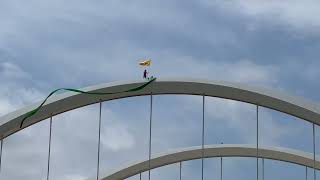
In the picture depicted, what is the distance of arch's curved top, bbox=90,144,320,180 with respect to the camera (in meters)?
29.5

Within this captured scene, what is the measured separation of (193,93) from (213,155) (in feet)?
22.9

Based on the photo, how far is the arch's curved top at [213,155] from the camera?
29.5m

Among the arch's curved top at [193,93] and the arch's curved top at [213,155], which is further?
the arch's curved top at [213,155]

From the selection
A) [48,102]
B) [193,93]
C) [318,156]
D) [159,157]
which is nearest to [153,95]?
[193,93]

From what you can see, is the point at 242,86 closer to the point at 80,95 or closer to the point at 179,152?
the point at 80,95

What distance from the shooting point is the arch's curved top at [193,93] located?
74.7 feet

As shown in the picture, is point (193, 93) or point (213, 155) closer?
point (193, 93)

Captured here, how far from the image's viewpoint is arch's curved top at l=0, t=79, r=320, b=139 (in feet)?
74.7

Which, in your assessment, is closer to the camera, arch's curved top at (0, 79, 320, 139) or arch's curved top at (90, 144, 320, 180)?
arch's curved top at (0, 79, 320, 139)

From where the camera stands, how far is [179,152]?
1160 inches

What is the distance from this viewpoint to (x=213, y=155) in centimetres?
3008

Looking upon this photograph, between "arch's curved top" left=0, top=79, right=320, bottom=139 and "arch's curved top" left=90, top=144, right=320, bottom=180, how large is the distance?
6.37 m

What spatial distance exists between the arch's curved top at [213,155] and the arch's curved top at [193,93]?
6.37 meters

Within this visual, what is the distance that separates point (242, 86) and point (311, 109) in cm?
191
